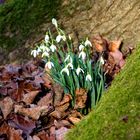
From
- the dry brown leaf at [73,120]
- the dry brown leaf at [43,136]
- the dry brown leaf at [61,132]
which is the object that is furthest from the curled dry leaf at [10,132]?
the dry brown leaf at [73,120]

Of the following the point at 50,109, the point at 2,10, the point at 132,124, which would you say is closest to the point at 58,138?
the point at 50,109

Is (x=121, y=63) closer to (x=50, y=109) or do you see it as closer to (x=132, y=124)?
(x=50, y=109)

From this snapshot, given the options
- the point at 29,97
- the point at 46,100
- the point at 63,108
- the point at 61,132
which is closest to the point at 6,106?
the point at 29,97

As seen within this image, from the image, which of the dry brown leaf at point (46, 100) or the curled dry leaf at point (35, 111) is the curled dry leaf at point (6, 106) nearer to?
the curled dry leaf at point (35, 111)

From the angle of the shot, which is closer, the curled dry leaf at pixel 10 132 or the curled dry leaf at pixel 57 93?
the curled dry leaf at pixel 10 132

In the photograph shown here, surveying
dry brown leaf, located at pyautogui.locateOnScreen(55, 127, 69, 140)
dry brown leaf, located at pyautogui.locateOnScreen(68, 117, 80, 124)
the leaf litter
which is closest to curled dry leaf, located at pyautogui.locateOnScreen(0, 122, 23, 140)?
the leaf litter

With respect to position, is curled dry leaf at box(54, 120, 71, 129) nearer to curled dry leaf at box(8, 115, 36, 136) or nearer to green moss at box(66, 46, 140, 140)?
curled dry leaf at box(8, 115, 36, 136)

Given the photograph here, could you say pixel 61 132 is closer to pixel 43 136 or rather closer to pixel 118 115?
pixel 43 136
